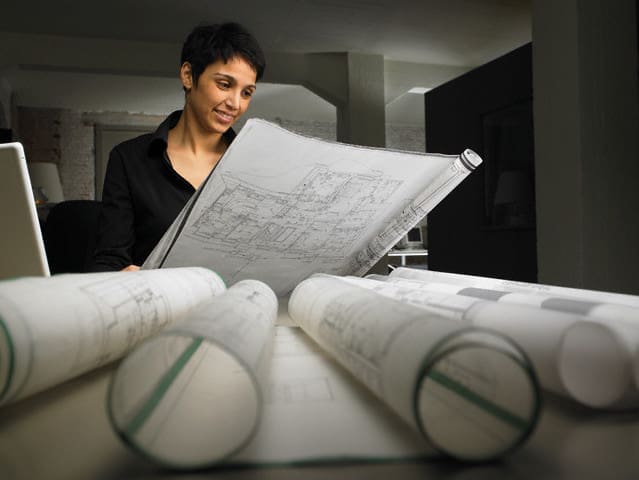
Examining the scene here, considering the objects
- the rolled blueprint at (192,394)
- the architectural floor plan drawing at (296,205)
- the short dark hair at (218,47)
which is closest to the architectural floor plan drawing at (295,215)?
the architectural floor plan drawing at (296,205)

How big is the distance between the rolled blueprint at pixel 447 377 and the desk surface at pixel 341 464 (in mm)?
14

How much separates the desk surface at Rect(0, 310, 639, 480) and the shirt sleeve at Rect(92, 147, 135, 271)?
2.95 feet


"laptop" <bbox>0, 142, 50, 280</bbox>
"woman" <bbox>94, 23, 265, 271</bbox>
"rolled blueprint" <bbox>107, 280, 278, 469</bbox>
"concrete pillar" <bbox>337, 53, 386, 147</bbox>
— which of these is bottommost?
"rolled blueprint" <bbox>107, 280, 278, 469</bbox>

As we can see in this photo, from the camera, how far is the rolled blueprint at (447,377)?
0.20 m

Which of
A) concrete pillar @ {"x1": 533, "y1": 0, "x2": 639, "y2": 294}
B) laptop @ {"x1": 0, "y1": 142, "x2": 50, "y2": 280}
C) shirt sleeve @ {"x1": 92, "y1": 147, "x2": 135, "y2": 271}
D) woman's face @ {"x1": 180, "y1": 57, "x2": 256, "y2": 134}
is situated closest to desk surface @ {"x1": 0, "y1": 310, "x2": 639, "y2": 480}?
laptop @ {"x1": 0, "y1": 142, "x2": 50, "y2": 280}

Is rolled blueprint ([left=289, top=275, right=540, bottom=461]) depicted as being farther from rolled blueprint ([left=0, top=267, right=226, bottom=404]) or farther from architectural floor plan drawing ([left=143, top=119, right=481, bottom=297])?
architectural floor plan drawing ([left=143, top=119, right=481, bottom=297])

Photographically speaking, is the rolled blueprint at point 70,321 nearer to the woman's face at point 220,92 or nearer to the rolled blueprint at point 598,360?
the rolled blueprint at point 598,360

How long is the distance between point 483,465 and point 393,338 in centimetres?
7

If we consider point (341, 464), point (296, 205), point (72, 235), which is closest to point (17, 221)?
point (296, 205)

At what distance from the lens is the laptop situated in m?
0.54

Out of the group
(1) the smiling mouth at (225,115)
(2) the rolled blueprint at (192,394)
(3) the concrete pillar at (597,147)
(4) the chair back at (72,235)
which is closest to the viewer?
(2) the rolled blueprint at (192,394)

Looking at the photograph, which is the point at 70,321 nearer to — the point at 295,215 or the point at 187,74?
the point at 295,215

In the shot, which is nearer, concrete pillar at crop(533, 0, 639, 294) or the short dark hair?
the short dark hair

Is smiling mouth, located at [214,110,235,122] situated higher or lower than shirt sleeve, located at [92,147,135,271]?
higher
